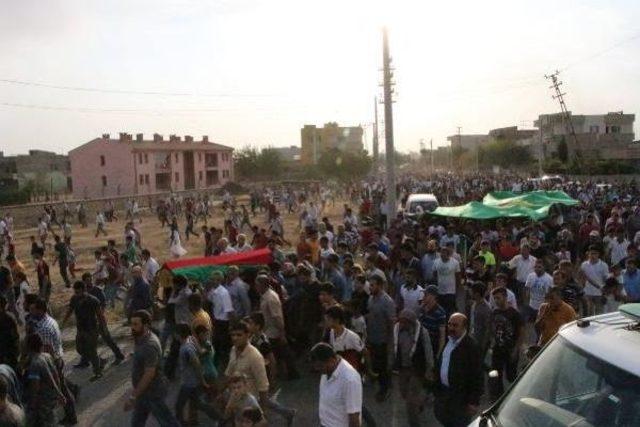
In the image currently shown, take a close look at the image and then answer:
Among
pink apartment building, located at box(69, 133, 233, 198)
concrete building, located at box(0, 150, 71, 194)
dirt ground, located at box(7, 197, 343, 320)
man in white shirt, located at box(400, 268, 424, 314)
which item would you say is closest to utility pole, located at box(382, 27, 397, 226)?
dirt ground, located at box(7, 197, 343, 320)

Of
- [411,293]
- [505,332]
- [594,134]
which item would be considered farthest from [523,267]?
[594,134]

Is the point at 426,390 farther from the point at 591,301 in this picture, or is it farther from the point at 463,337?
A: the point at 591,301

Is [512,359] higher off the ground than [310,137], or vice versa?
[310,137]

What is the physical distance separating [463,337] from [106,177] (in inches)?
2830

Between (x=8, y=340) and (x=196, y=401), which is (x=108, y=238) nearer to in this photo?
(x=8, y=340)

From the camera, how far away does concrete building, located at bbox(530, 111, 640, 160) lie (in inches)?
3487

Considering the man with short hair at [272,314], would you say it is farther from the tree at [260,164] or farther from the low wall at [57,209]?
the tree at [260,164]

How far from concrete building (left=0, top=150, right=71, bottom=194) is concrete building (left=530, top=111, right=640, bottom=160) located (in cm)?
5912

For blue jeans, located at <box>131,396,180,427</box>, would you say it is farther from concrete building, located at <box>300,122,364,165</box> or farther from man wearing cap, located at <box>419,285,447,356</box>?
concrete building, located at <box>300,122,364,165</box>

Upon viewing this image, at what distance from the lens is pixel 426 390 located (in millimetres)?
7113

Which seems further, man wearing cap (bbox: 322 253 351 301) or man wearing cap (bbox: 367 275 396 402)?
man wearing cap (bbox: 322 253 351 301)

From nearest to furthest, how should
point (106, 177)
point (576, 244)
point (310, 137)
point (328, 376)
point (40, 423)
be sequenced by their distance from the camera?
point (328, 376) → point (40, 423) → point (576, 244) → point (106, 177) → point (310, 137)

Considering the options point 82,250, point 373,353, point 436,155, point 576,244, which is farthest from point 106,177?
point 436,155

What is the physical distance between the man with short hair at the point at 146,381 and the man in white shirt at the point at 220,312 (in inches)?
109
